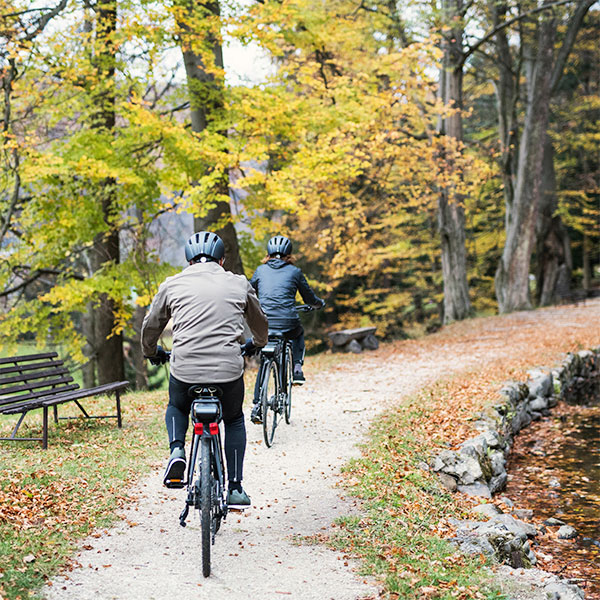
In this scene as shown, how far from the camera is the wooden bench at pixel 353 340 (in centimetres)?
1864

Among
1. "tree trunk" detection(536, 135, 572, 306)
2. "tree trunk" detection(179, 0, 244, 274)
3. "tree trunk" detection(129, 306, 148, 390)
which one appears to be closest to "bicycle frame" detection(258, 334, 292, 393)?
"tree trunk" detection(179, 0, 244, 274)

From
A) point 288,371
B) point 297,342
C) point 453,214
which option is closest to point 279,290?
point 297,342

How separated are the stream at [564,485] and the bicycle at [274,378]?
9.25 ft

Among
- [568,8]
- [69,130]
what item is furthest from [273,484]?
[568,8]

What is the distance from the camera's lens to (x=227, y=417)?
4723mm

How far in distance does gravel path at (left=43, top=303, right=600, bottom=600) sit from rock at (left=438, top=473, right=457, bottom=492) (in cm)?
104

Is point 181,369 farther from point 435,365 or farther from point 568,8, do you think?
point 568,8

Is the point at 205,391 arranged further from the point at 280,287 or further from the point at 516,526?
the point at 280,287

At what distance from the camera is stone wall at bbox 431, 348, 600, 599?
521 centimetres

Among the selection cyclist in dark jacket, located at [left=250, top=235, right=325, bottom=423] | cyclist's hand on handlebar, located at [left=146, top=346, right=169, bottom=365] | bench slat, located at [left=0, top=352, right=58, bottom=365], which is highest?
cyclist in dark jacket, located at [left=250, top=235, right=325, bottom=423]

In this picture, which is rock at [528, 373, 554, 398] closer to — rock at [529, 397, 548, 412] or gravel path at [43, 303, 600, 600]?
rock at [529, 397, 548, 412]

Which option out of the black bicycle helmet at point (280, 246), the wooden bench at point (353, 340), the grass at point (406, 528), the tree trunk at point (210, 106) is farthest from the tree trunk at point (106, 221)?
the grass at point (406, 528)

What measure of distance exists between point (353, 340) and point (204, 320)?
1450 centimetres

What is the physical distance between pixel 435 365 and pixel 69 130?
31.0 feet
